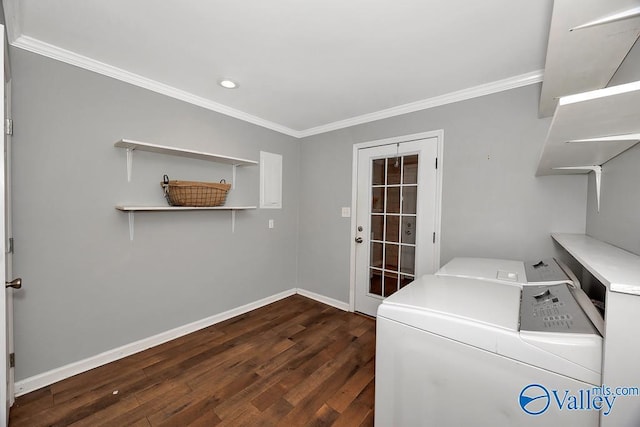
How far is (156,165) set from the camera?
7.42 ft

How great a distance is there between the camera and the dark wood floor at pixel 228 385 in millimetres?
1565

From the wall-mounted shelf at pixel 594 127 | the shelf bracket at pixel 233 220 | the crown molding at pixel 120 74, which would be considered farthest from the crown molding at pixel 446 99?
the shelf bracket at pixel 233 220

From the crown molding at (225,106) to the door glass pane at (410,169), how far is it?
48 centimetres

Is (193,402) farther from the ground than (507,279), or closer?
closer

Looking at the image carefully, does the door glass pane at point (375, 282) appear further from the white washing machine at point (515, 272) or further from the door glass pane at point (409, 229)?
the white washing machine at point (515, 272)

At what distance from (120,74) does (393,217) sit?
2.73 meters

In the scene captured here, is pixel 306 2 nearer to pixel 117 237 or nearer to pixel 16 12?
pixel 16 12

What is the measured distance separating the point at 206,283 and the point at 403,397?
2.16 meters

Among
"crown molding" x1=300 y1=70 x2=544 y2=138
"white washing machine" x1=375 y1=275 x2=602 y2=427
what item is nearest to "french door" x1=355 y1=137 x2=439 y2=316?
"crown molding" x1=300 y1=70 x2=544 y2=138

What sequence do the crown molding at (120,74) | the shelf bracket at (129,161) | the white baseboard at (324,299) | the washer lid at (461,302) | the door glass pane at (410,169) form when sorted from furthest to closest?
the white baseboard at (324,299) → the door glass pane at (410,169) → the shelf bracket at (129,161) → the crown molding at (120,74) → the washer lid at (461,302)

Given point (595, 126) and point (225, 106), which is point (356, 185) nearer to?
point (225, 106)

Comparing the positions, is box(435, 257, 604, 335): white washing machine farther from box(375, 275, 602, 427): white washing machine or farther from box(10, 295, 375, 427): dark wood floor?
box(10, 295, 375, 427): dark wood floor

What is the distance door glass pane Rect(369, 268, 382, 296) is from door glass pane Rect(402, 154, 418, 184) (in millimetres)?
1059

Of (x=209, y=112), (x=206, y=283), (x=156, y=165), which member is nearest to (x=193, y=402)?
(x=206, y=283)
